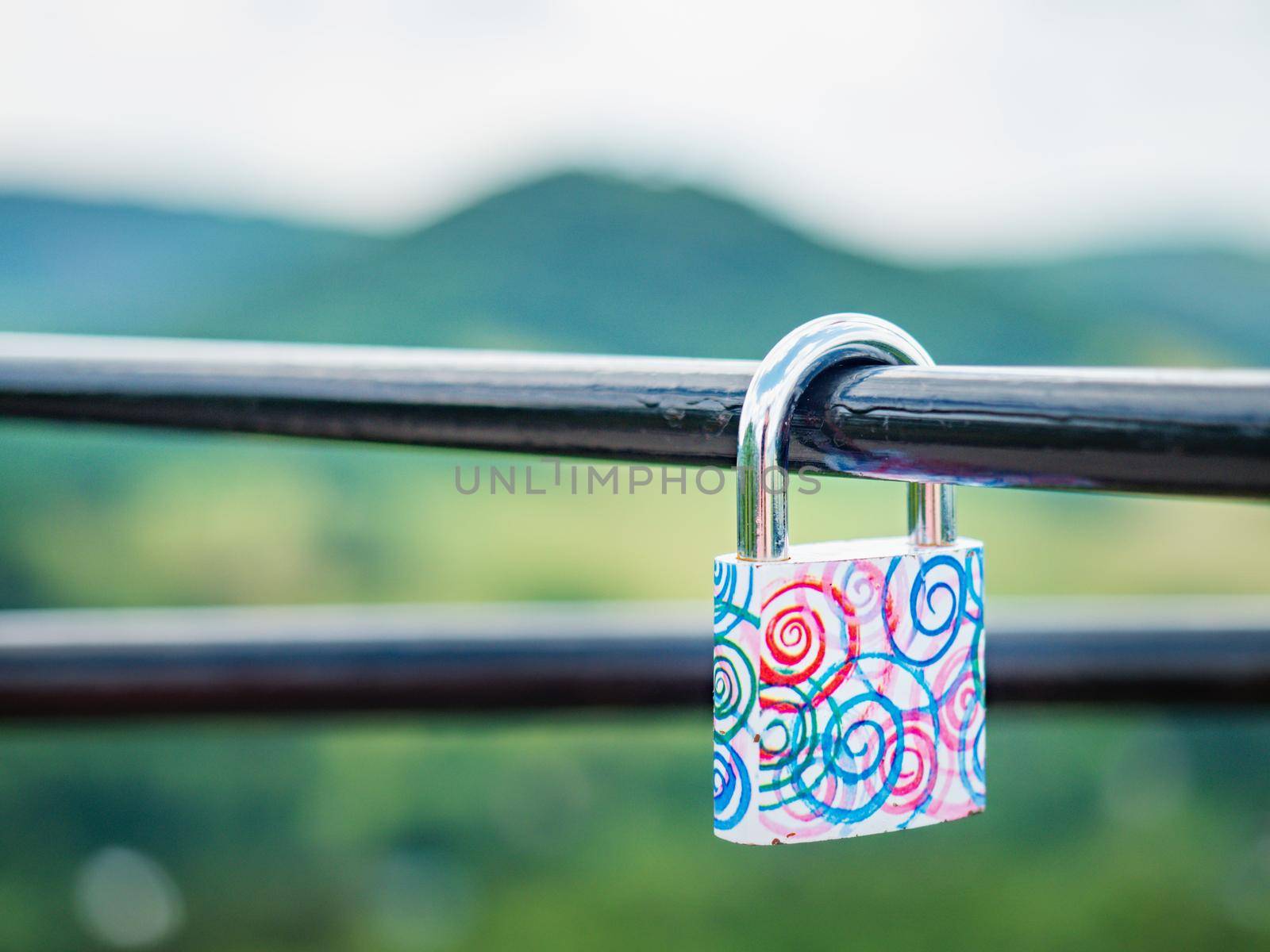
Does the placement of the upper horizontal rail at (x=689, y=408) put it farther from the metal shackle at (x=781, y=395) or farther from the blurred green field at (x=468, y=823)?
the blurred green field at (x=468, y=823)

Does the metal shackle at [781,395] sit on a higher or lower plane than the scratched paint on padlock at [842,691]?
higher

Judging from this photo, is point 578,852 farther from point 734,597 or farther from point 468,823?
point 734,597

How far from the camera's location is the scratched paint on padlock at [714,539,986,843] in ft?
1.13

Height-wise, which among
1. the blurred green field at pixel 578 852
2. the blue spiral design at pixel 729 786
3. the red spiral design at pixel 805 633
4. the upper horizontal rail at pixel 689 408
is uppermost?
the upper horizontal rail at pixel 689 408

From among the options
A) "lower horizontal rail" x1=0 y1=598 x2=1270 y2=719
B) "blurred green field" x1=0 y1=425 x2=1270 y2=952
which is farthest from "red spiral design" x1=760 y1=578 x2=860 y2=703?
"blurred green field" x1=0 y1=425 x2=1270 y2=952

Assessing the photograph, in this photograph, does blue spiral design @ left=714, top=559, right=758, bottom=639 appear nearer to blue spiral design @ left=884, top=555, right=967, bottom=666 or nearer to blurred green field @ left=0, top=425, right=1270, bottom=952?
blue spiral design @ left=884, top=555, right=967, bottom=666

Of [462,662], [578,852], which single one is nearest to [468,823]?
[578,852]

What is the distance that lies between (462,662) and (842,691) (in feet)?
1.86

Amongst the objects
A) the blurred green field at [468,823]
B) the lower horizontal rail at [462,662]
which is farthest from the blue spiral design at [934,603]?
the blurred green field at [468,823]

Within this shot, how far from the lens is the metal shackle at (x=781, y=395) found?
0.99 feet

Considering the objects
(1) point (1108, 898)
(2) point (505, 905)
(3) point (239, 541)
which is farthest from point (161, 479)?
(1) point (1108, 898)

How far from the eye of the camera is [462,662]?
878 millimetres

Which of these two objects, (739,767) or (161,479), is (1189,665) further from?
(161,479)

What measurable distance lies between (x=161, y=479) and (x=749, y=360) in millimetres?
5355
